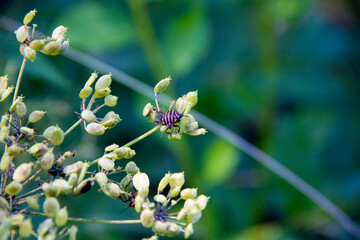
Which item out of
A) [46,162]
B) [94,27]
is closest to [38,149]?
[46,162]

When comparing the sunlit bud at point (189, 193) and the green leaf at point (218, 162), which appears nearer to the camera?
the sunlit bud at point (189, 193)

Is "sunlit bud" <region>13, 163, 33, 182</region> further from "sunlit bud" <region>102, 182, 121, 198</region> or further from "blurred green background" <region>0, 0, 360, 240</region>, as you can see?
"blurred green background" <region>0, 0, 360, 240</region>

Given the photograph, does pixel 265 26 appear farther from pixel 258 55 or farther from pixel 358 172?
pixel 358 172

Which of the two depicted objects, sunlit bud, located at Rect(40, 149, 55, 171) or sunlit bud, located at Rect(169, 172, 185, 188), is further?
sunlit bud, located at Rect(169, 172, 185, 188)

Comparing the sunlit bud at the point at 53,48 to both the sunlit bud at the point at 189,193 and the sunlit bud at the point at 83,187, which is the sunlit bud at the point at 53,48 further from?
the sunlit bud at the point at 189,193

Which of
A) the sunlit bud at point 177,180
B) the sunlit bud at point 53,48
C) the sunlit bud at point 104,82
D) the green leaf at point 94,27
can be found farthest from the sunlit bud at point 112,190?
the green leaf at point 94,27

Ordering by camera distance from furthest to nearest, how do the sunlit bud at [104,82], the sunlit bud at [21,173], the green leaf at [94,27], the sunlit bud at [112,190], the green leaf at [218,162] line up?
the green leaf at [218,162], the green leaf at [94,27], the sunlit bud at [104,82], the sunlit bud at [112,190], the sunlit bud at [21,173]

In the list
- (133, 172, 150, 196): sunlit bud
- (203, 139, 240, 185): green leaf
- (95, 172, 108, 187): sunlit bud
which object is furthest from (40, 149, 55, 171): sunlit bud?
(203, 139, 240, 185): green leaf
